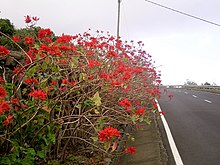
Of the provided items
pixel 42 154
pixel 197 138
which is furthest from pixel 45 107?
pixel 197 138

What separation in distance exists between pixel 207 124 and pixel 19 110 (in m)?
8.22

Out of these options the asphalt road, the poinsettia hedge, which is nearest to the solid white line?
the asphalt road

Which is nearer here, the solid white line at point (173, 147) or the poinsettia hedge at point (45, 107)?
the poinsettia hedge at point (45, 107)

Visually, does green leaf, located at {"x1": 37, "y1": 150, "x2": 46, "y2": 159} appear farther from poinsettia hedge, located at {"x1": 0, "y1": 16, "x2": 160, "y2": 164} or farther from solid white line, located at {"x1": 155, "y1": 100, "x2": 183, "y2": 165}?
solid white line, located at {"x1": 155, "y1": 100, "x2": 183, "y2": 165}

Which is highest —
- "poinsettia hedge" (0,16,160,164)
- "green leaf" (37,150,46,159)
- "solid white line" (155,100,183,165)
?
"poinsettia hedge" (0,16,160,164)

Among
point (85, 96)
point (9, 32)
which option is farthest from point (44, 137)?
point (9, 32)

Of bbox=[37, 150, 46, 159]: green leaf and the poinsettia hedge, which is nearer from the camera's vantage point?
the poinsettia hedge

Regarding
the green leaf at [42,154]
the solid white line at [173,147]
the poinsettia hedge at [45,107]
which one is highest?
the poinsettia hedge at [45,107]

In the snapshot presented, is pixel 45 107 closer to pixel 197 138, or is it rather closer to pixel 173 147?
pixel 173 147

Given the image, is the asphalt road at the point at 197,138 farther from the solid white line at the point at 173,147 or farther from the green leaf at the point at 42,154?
the green leaf at the point at 42,154

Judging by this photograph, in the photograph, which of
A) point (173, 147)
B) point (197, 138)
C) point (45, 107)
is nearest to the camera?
point (45, 107)

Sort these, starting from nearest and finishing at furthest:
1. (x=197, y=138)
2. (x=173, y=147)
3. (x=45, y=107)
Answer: (x=45, y=107) < (x=173, y=147) < (x=197, y=138)

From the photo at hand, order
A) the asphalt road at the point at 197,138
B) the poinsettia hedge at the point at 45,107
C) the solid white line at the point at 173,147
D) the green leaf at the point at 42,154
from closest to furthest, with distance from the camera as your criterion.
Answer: the poinsettia hedge at the point at 45,107, the green leaf at the point at 42,154, the solid white line at the point at 173,147, the asphalt road at the point at 197,138

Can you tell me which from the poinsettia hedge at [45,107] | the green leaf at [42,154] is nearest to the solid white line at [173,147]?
the poinsettia hedge at [45,107]
